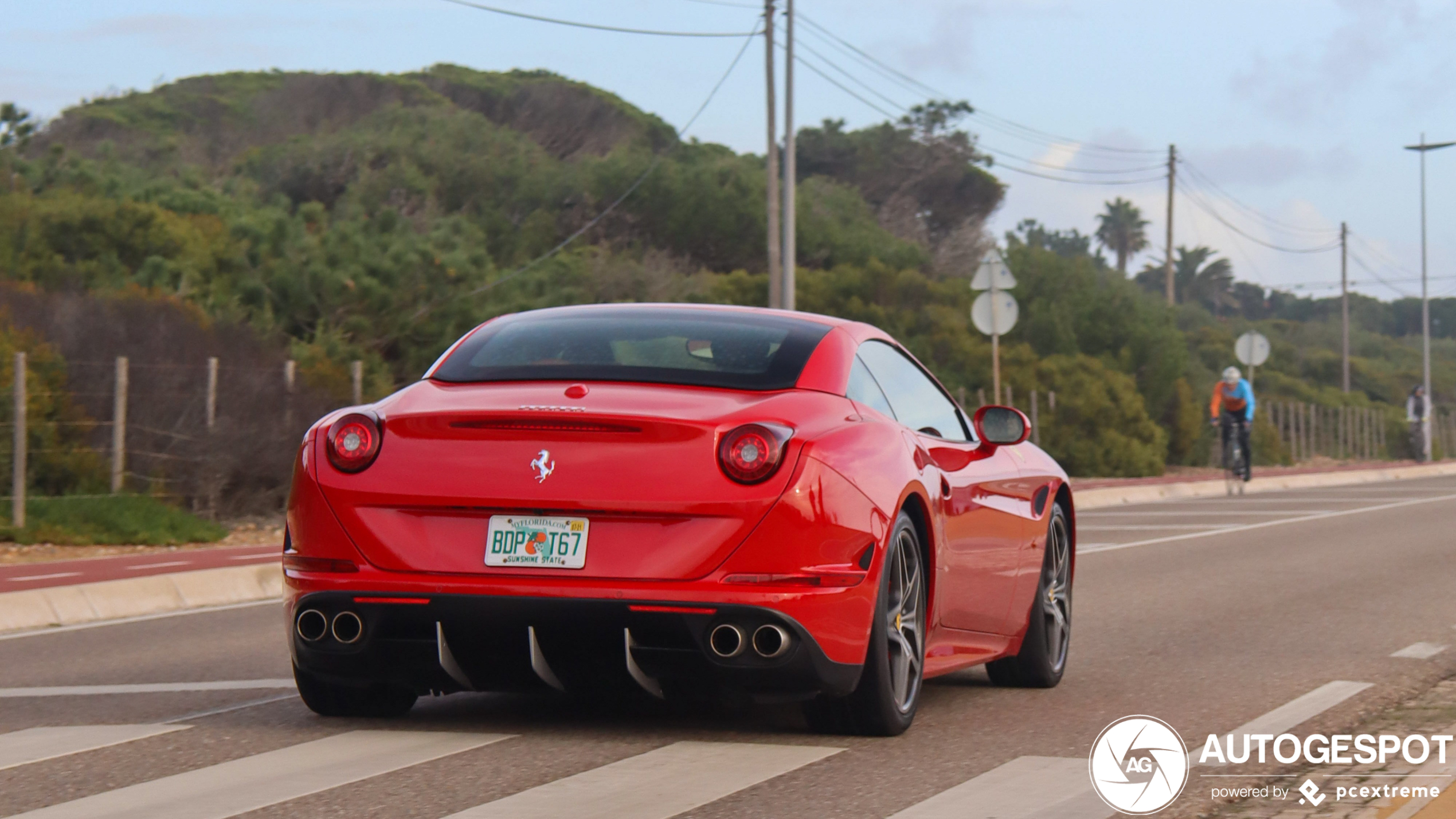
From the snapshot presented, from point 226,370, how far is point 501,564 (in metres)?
13.9

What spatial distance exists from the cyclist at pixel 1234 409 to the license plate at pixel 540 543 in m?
22.6

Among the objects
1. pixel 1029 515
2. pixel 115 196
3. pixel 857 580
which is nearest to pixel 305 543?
pixel 857 580

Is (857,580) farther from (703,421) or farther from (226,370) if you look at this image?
(226,370)

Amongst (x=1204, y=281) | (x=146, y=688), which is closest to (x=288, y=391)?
(x=146, y=688)

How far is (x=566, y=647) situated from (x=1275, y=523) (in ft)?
53.0

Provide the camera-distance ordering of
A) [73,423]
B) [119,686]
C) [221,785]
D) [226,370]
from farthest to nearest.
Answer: [226,370], [73,423], [119,686], [221,785]

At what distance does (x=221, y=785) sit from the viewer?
17.8 feet

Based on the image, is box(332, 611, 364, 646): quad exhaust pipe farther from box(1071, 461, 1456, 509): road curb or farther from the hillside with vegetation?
box(1071, 461, 1456, 509): road curb

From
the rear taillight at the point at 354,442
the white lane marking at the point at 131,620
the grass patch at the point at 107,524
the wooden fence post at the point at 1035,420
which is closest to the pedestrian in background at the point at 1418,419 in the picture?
the wooden fence post at the point at 1035,420

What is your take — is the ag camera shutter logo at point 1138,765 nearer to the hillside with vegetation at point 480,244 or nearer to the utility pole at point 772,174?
the hillside with vegetation at point 480,244

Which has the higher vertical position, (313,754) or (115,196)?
(115,196)

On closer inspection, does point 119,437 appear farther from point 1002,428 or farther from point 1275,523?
point 1002,428

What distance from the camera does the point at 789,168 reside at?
30.5 m

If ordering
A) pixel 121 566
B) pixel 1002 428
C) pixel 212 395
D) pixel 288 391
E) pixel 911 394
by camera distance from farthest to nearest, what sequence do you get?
pixel 288 391 < pixel 212 395 < pixel 121 566 < pixel 1002 428 < pixel 911 394
